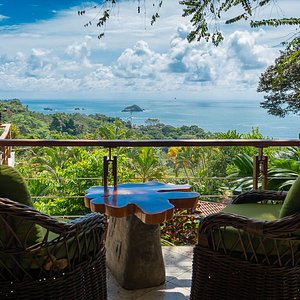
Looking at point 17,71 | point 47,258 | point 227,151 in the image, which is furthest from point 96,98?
point 47,258

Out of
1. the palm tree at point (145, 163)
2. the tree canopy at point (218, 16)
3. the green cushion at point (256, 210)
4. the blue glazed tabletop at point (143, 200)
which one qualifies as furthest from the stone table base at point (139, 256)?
the palm tree at point (145, 163)

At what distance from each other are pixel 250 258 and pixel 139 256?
809 millimetres

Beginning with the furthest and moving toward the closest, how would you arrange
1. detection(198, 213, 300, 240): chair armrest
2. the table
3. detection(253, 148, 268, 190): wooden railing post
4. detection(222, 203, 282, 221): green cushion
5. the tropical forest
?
the tropical forest < detection(253, 148, 268, 190): wooden railing post < the table < detection(222, 203, 282, 221): green cushion < detection(198, 213, 300, 240): chair armrest

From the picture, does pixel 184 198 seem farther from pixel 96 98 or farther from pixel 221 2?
pixel 96 98

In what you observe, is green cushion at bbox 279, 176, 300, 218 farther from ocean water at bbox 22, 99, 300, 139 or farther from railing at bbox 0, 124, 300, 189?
ocean water at bbox 22, 99, 300, 139

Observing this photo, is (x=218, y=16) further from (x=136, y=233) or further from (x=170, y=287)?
(x=170, y=287)

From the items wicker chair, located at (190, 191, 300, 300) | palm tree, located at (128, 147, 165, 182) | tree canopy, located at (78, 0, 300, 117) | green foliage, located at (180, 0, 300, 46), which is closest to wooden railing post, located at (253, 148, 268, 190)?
tree canopy, located at (78, 0, 300, 117)

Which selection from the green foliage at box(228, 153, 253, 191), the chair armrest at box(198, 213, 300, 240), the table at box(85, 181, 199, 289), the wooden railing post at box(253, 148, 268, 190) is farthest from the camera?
the green foliage at box(228, 153, 253, 191)

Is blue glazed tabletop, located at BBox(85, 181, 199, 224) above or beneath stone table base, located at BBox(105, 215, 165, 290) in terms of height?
above

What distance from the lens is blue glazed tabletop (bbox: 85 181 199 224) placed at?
223cm

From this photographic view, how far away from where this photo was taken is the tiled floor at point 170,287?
2419mm

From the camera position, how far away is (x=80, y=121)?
11641mm

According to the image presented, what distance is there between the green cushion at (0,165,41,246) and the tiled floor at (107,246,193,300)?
900 mm

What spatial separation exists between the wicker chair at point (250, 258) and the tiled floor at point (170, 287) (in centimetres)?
49
